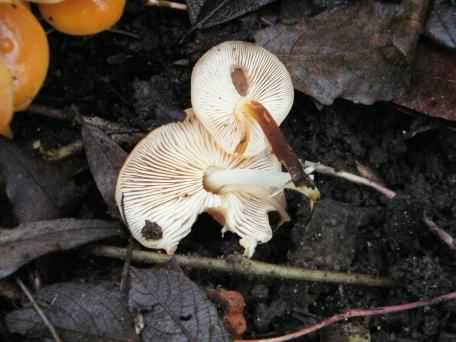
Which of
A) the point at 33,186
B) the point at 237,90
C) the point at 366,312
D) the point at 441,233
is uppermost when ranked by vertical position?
the point at 237,90

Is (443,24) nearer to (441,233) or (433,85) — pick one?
(433,85)

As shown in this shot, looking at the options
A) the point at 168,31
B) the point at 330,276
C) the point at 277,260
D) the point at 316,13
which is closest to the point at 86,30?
the point at 168,31

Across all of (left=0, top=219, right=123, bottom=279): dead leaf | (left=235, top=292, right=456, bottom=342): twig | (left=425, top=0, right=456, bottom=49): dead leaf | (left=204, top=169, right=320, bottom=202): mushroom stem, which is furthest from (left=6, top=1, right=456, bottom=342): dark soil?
(left=425, top=0, right=456, bottom=49): dead leaf

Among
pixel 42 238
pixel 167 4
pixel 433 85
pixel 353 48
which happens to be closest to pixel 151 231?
pixel 42 238

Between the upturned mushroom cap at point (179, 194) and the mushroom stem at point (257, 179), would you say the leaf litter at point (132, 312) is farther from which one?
the mushroom stem at point (257, 179)

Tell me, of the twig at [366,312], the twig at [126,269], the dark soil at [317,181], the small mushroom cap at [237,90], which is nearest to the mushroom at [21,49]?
the dark soil at [317,181]

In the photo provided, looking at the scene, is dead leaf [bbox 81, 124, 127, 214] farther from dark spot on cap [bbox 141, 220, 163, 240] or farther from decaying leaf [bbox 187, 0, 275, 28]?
decaying leaf [bbox 187, 0, 275, 28]
